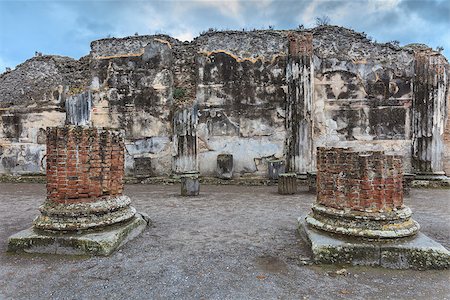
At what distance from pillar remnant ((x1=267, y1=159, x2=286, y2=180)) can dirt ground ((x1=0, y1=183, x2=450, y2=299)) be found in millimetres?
4266

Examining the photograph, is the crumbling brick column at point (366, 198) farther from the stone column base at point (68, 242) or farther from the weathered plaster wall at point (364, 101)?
the weathered plaster wall at point (364, 101)

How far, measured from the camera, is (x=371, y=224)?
3715 mm

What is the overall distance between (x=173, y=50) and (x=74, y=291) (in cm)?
917

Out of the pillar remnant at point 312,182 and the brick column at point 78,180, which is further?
the pillar remnant at point 312,182

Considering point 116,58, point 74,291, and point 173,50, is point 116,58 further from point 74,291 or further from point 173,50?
point 74,291

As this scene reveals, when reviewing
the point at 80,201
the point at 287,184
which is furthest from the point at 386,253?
the point at 287,184

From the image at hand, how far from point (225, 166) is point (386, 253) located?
681 cm

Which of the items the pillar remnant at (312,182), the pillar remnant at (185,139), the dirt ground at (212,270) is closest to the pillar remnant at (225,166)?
the pillar remnant at (185,139)

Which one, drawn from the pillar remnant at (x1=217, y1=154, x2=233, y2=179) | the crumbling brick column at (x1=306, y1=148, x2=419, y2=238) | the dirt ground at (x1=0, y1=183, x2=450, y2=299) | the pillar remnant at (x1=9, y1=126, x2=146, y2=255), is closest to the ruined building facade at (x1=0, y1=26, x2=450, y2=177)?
the pillar remnant at (x1=217, y1=154, x2=233, y2=179)

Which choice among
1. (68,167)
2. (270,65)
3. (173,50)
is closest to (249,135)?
(270,65)

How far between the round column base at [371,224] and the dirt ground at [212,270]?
394 millimetres

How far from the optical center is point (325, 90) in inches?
393

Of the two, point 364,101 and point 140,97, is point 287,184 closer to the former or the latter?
point 364,101

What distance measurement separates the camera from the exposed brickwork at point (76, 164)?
13.8ft
